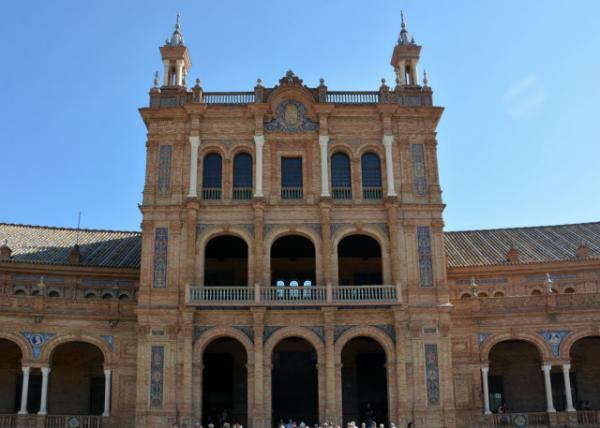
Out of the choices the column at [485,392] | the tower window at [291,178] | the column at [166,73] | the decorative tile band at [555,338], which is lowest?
the column at [485,392]

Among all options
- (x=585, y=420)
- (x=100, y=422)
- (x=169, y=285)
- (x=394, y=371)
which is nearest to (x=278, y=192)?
(x=169, y=285)

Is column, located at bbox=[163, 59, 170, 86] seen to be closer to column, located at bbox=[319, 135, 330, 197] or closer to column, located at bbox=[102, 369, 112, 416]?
column, located at bbox=[319, 135, 330, 197]

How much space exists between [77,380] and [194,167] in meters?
12.4

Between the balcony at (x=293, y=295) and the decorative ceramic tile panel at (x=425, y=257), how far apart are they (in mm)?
1598

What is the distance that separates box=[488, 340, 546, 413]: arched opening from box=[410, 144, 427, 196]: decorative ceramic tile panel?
30.3ft

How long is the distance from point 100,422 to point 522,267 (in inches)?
911

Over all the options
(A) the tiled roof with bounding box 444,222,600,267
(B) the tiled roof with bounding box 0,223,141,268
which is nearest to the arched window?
(A) the tiled roof with bounding box 444,222,600,267

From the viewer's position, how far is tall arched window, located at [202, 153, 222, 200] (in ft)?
114

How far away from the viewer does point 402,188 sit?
3466 centimetres

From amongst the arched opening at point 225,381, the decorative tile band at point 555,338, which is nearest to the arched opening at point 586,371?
the decorative tile band at point 555,338

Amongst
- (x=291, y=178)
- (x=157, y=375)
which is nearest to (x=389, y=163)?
(x=291, y=178)

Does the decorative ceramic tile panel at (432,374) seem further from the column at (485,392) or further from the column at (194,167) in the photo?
the column at (194,167)

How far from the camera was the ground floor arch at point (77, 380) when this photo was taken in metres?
35.9

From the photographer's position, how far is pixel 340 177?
35.3 meters
